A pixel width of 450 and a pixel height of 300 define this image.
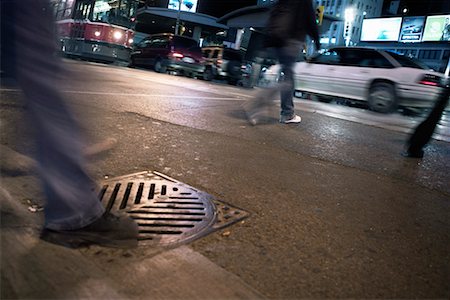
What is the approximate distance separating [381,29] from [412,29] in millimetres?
4071

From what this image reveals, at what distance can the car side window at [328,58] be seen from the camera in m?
11.4

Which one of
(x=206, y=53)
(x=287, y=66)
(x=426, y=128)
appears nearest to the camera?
(x=426, y=128)

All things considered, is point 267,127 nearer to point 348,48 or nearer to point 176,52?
point 348,48

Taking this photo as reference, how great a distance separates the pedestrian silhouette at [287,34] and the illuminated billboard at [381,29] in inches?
1818

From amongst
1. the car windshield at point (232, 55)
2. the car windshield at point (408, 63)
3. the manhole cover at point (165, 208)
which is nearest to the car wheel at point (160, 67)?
the car windshield at point (232, 55)

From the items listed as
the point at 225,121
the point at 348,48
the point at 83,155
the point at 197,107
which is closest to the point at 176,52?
the point at 348,48

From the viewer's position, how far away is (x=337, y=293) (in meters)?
1.65

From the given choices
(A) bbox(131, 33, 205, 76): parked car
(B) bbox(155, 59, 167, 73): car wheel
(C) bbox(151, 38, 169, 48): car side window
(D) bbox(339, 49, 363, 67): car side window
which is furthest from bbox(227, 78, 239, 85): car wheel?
(D) bbox(339, 49, 363, 67): car side window

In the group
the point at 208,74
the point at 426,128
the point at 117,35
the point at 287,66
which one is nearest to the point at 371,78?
the point at 287,66

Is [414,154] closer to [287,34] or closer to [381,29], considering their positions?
[287,34]

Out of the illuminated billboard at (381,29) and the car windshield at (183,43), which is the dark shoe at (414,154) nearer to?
the car windshield at (183,43)

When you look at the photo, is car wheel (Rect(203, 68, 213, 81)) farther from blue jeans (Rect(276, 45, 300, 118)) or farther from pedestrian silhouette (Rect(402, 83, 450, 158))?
pedestrian silhouette (Rect(402, 83, 450, 158))

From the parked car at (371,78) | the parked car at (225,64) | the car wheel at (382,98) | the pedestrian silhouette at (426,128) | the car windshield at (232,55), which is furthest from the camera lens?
the car windshield at (232,55)

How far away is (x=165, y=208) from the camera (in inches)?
90.6
